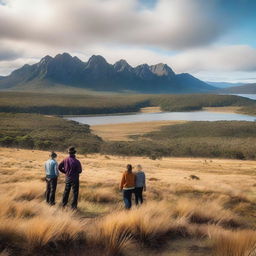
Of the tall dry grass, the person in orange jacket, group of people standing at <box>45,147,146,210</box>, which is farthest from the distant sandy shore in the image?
the tall dry grass

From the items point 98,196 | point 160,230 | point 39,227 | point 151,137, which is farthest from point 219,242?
point 151,137

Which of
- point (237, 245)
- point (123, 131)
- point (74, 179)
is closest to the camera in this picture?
point (237, 245)

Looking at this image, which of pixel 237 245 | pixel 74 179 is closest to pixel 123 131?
pixel 74 179


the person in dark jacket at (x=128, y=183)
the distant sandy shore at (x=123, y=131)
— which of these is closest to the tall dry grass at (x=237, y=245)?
the person in dark jacket at (x=128, y=183)

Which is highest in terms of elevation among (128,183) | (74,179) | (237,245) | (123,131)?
(237,245)

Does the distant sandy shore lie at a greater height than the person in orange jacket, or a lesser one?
lesser

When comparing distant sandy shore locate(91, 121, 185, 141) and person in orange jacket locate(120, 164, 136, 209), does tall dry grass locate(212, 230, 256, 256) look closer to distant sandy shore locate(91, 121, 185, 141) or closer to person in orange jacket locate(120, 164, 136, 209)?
person in orange jacket locate(120, 164, 136, 209)

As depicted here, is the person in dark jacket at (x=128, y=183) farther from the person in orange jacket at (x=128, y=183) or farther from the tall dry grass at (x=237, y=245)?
the tall dry grass at (x=237, y=245)

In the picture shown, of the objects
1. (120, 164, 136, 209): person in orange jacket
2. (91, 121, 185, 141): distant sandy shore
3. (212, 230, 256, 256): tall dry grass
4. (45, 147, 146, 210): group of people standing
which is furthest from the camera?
(91, 121, 185, 141): distant sandy shore

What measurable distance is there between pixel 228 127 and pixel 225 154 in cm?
6682

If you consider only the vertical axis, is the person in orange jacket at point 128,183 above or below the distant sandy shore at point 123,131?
above

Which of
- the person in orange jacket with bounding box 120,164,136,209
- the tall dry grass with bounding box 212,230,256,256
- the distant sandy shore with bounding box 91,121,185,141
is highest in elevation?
the tall dry grass with bounding box 212,230,256,256

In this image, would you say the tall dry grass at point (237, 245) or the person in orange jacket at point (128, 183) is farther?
the person in orange jacket at point (128, 183)

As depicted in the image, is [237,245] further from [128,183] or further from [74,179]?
[74,179]
